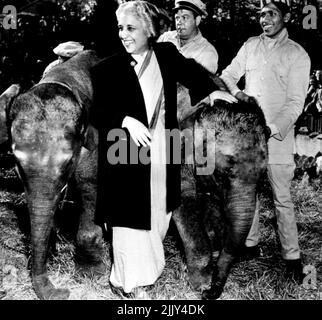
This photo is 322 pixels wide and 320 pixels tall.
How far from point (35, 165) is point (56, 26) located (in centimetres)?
399

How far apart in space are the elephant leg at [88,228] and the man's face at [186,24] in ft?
3.81

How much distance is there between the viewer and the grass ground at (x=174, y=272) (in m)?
3.59

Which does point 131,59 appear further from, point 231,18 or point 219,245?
point 231,18

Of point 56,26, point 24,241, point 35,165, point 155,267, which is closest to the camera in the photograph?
point 35,165

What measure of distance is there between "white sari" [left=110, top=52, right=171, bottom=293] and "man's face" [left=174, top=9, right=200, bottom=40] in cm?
87

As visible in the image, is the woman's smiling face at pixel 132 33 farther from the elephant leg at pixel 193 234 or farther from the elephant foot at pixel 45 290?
the elephant foot at pixel 45 290

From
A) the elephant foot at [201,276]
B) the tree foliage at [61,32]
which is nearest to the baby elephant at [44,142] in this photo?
the elephant foot at [201,276]

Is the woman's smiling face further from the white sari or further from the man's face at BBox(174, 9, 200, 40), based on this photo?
the man's face at BBox(174, 9, 200, 40)

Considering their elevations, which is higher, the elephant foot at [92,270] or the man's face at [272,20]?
the man's face at [272,20]

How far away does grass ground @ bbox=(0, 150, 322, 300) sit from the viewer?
3.59 metres

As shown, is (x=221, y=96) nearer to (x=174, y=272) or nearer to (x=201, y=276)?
(x=201, y=276)

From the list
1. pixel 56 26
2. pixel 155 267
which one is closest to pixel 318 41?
pixel 56 26

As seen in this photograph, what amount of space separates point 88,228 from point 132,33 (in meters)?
1.43

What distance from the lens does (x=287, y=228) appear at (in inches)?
150
